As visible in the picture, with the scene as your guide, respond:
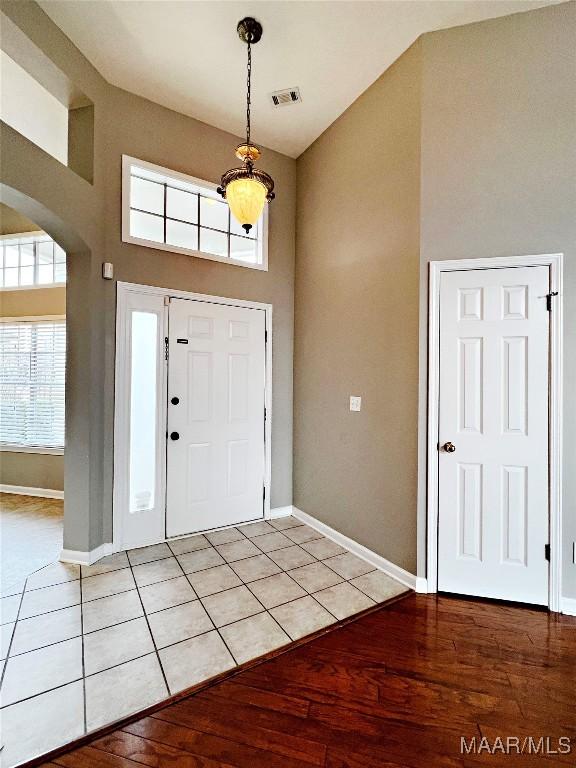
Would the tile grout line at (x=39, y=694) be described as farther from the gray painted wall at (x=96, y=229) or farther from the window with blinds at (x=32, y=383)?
the window with blinds at (x=32, y=383)

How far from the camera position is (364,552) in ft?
9.41

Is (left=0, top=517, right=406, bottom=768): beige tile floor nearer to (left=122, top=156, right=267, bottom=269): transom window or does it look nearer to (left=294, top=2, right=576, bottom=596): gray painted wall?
(left=294, top=2, right=576, bottom=596): gray painted wall

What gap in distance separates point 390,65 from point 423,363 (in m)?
2.28

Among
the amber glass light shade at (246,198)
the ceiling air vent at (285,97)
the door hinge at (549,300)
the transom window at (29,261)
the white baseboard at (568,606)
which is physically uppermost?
the ceiling air vent at (285,97)

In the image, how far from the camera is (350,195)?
3098 mm

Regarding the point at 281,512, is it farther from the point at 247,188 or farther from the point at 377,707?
the point at 247,188

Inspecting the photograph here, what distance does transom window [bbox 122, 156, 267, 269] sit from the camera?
3.04m

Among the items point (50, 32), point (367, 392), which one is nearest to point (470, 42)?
point (367, 392)

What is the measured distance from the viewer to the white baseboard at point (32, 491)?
423 centimetres

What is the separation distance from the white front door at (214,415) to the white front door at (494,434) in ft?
6.02

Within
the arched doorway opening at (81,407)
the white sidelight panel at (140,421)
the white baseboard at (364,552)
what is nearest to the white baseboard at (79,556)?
the arched doorway opening at (81,407)

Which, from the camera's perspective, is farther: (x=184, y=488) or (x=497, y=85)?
(x=184, y=488)

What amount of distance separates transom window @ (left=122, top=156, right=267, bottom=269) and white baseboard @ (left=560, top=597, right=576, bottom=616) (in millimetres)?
3542

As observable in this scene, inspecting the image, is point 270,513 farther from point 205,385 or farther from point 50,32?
point 50,32
